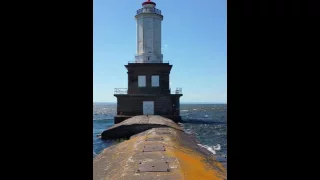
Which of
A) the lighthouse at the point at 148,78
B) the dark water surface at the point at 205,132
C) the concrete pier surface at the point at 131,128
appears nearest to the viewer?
the dark water surface at the point at 205,132

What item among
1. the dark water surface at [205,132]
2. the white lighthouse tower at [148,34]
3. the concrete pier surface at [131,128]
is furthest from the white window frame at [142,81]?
the concrete pier surface at [131,128]

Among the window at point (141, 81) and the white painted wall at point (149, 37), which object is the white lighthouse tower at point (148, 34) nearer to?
the white painted wall at point (149, 37)

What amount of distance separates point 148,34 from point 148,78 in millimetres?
5807

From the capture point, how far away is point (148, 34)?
3206 cm

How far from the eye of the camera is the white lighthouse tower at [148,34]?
32062mm

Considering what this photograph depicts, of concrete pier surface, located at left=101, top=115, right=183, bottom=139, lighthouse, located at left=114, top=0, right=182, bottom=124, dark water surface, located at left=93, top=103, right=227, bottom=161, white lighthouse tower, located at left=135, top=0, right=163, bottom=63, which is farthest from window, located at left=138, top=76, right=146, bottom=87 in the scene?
concrete pier surface, located at left=101, top=115, right=183, bottom=139

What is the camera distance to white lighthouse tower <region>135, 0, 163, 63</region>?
3206 cm

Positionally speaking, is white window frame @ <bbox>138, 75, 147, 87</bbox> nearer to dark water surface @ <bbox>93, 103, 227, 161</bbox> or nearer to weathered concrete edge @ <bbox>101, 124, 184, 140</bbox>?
dark water surface @ <bbox>93, 103, 227, 161</bbox>

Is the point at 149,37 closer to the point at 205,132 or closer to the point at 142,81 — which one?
the point at 142,81

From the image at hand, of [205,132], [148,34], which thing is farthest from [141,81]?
[205,132]
